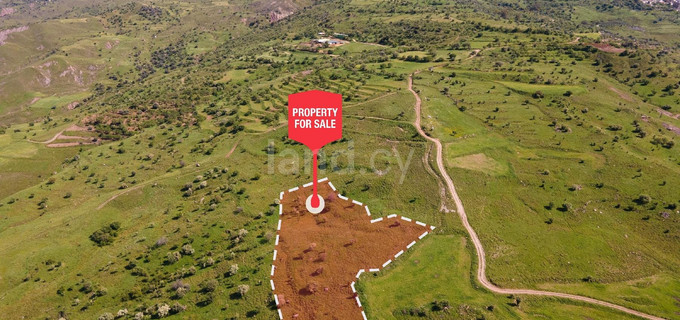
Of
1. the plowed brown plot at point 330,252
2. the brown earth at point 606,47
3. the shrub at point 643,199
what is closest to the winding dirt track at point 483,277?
the plowed brown plot at point 330,252

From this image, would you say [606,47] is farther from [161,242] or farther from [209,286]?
[161,242]

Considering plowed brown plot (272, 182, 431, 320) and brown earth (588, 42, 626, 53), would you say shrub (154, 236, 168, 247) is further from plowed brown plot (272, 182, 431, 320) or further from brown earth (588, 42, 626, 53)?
brown earth (588, 42, 626, 53)

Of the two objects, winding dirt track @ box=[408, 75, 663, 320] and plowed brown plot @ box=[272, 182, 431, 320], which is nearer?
plowed brown plot @ box=[272, 182, 431, 320]

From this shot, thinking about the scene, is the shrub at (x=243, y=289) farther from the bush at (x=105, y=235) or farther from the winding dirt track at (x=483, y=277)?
the bush at (x=105, y=235)

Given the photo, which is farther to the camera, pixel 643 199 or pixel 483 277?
pixel 643 199

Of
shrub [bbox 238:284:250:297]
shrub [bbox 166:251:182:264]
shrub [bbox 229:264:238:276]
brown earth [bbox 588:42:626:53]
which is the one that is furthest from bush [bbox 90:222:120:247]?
brown earth [bbox 588:42:626:53]

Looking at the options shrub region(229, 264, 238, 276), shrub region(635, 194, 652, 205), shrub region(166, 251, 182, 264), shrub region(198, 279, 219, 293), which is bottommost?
shrub region(166, 251, 182, 264)

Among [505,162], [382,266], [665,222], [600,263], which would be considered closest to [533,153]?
[505,162]

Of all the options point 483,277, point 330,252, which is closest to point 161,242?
point 330,252

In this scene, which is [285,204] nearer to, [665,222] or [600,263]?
[600,263]
